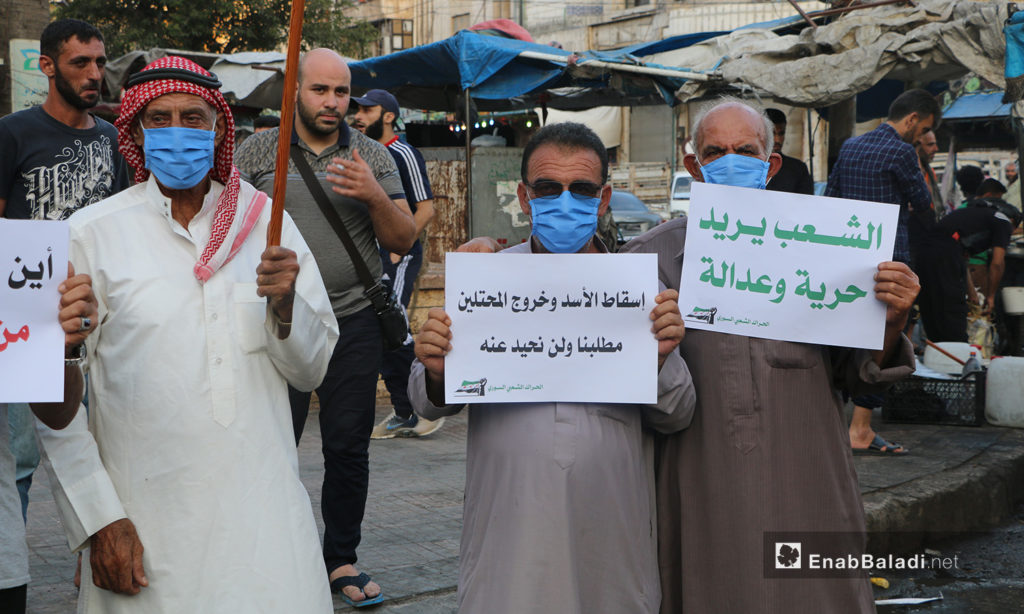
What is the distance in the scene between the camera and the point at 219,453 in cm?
239

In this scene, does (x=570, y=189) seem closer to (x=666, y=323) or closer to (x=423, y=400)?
(x=666, y=323)

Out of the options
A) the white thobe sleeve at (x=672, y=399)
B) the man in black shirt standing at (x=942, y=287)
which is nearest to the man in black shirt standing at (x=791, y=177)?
the man in black shirt standing at (x=942, y=287)

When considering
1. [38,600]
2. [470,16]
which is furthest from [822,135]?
[38,600]

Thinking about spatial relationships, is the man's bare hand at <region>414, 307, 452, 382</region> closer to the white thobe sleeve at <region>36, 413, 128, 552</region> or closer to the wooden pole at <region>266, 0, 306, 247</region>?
the wooden pole at <region>266, 0, 306, 247</region>

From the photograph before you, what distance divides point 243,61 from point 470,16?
1185 inches

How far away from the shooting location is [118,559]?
2.29 meters

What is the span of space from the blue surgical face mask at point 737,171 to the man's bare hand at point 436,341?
33.9 inches

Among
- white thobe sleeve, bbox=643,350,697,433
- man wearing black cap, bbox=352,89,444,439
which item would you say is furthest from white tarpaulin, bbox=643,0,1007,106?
white thobe sleeve, bbox=643,350,697,433

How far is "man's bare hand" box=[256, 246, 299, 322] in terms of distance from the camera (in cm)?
233

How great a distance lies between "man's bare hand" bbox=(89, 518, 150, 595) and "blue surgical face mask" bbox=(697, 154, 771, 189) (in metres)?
1.65

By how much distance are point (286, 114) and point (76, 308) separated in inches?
23.4

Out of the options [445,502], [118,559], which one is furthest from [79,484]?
[445,502]

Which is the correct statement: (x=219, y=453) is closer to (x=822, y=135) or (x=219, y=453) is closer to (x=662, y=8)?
(x=822, y=135)

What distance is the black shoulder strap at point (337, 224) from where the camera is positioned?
4012 millimetres
